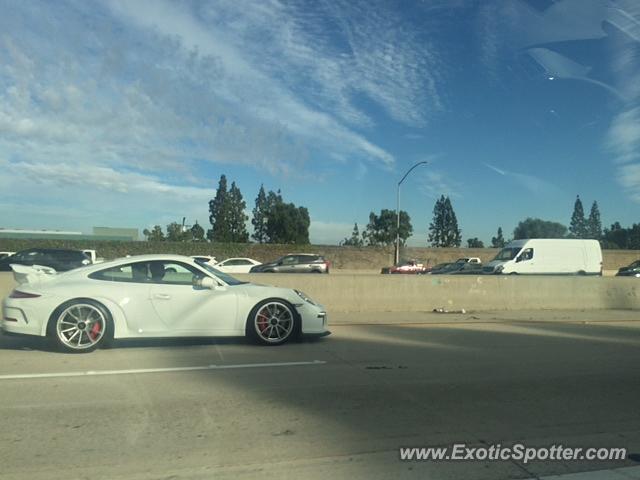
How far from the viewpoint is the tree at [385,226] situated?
272 feet

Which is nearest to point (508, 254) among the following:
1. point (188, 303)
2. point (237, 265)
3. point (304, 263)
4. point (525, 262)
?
point (525, 262)

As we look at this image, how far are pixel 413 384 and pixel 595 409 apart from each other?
72.5 inches

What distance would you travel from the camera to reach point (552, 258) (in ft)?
101

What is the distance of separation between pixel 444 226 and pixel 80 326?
99.2 metres

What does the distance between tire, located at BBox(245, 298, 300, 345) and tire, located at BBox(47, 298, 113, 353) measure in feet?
Answer: 6.65

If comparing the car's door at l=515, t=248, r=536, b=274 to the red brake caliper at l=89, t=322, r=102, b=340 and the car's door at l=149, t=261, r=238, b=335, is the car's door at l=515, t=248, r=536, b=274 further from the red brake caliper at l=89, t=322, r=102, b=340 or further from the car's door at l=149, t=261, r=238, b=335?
the red brake caliper at l=89, t=322, r=102, b=340

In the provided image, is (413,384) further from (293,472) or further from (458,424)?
(293,472)

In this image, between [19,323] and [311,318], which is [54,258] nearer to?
[19,323]

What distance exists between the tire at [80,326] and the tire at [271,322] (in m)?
2.03

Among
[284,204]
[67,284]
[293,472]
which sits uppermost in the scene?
[284,204]

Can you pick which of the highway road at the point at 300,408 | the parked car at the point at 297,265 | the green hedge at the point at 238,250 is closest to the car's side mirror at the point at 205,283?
the highway road at the point at 300,408

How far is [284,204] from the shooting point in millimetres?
85438

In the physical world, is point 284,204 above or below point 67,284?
above

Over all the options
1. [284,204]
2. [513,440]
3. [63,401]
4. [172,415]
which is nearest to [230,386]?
[172,415]
